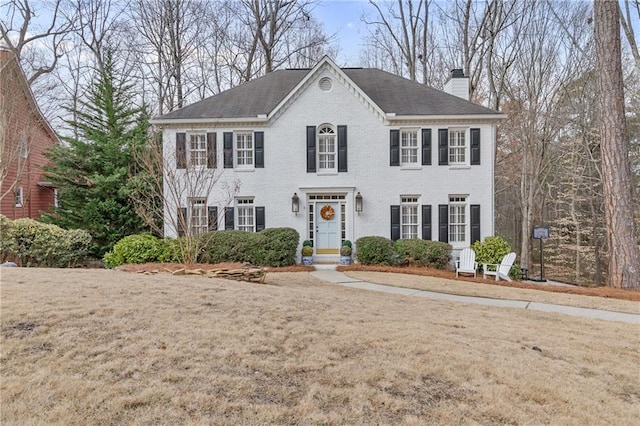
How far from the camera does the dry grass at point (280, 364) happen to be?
270 cm

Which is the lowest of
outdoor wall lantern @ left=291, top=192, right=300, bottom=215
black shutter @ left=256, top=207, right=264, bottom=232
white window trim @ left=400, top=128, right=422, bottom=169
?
black shutter @ left=256, top=207, right=264, bottom=232

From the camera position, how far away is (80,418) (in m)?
2.45

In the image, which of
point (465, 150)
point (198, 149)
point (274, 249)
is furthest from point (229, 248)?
point (465, 150)

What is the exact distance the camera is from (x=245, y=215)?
13789 mm

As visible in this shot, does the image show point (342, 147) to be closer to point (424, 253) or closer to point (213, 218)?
point (424, 253)

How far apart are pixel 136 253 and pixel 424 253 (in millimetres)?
9331

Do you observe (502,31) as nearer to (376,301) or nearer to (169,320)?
(376,301)

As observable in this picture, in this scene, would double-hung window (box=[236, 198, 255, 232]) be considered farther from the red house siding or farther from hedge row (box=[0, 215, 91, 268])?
the red house siding

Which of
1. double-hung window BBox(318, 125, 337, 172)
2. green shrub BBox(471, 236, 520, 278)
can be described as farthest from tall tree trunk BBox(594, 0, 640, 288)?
double-hung window BBox(318, 125, 337, 172)

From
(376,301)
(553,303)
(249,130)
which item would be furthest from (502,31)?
(376,301)

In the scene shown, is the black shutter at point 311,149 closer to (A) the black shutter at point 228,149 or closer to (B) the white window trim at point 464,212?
(A) the black shutter at point 228,149

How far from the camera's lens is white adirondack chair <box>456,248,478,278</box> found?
38.6ft

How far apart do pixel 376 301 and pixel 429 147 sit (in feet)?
27.3

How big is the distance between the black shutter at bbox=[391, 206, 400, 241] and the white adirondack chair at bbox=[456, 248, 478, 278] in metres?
2.32
